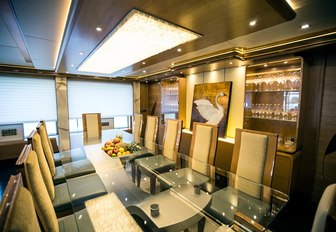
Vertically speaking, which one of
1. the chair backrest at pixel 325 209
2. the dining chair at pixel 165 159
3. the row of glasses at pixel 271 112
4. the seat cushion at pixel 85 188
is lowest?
the seat cushion at pixel 85 188

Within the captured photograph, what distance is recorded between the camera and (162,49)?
7.99 feet

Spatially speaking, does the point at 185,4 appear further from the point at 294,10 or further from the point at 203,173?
the point at 203,173

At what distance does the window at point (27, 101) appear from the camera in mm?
4078

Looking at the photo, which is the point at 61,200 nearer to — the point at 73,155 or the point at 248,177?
the point at 73,155

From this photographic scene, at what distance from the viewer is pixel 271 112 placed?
9.24 feet

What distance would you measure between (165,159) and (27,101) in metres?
4.27

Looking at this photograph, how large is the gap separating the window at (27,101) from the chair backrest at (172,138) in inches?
145

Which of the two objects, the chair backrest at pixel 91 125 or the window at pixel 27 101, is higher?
the window at pixel 27 101

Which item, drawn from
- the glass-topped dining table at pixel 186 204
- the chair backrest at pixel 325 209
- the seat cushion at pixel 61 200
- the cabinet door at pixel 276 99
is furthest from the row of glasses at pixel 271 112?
the seat cushion at pixel 61 200

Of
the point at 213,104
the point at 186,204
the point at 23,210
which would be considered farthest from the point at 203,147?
the point at 23,210

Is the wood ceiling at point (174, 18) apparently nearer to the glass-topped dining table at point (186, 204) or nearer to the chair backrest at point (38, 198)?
the chair backrest at point (38, 198)

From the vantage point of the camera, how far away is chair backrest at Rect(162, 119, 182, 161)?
9.26 feet

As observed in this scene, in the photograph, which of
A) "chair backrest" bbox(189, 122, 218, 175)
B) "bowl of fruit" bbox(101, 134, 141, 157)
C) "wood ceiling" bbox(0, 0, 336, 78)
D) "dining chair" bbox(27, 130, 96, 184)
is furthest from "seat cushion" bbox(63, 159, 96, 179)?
"wood ceiling" bbox(0, 0, 336, 78)

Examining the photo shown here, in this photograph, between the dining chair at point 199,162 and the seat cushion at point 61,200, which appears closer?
the seat cushion at point 61,200
